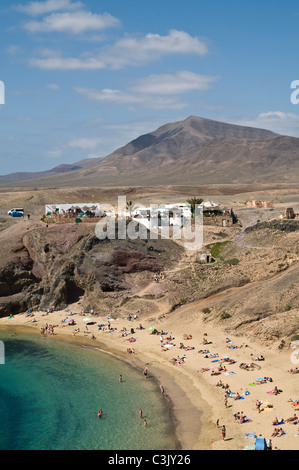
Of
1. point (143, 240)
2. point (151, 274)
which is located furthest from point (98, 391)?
point (143, 240)

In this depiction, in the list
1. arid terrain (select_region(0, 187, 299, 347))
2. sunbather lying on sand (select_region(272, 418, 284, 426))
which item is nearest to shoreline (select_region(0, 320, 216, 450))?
sunbather lying on sand (select_region(272, 418, 284, 426))

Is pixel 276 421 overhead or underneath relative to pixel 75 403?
overhead

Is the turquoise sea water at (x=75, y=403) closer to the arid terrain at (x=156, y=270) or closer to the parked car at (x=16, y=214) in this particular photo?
the arid terrain at (x=156, y=270)

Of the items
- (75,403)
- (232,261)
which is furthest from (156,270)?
(75,403)

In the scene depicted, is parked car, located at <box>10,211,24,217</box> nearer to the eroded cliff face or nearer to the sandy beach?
the eroded cliff face

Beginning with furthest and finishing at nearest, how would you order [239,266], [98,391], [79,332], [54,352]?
[239,266] < [79,332] < [54,352] < [98,391]

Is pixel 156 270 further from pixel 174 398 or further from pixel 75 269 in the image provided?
pixel 174 398
